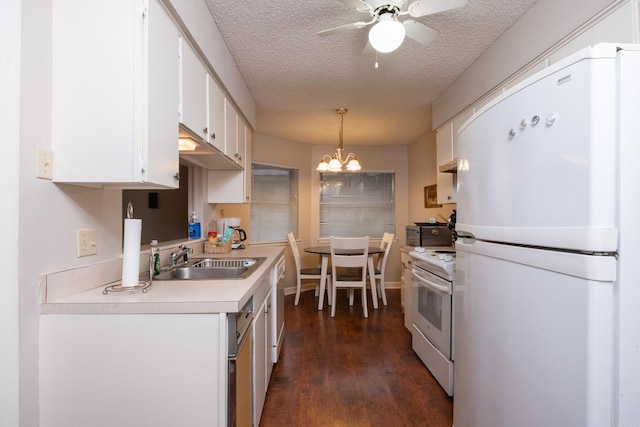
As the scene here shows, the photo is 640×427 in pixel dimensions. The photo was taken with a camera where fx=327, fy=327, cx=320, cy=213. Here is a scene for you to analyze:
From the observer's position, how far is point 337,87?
9.99ft

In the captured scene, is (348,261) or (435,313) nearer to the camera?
(435,313)

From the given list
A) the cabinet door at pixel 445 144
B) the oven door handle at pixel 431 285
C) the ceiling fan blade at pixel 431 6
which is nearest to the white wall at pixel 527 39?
the cabinet door at pixel 445 144

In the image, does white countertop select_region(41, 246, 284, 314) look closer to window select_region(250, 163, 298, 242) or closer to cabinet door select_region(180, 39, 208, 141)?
cabinet door select_region(180, 39, 208, 141)

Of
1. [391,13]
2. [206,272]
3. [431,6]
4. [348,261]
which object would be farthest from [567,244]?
[348,261]

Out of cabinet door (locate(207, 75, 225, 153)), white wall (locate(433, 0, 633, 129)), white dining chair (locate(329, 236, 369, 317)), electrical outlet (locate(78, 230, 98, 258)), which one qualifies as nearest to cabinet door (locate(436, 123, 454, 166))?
white wall (locate(433, 0, 633, 129))

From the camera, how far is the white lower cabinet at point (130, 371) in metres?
1.15

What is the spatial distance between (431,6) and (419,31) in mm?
215

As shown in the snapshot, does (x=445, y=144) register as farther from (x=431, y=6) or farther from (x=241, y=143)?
(x=241, y=143)

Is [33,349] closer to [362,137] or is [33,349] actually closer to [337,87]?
[337,87]

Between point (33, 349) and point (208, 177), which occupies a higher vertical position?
point (208, 177)

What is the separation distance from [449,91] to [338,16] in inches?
59.8

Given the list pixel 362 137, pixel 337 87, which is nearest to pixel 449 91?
pixel 337 87

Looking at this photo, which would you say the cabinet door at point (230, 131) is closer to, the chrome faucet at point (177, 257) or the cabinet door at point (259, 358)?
the chrome faucet at point (177, 257)

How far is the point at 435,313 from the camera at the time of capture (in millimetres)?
2355
